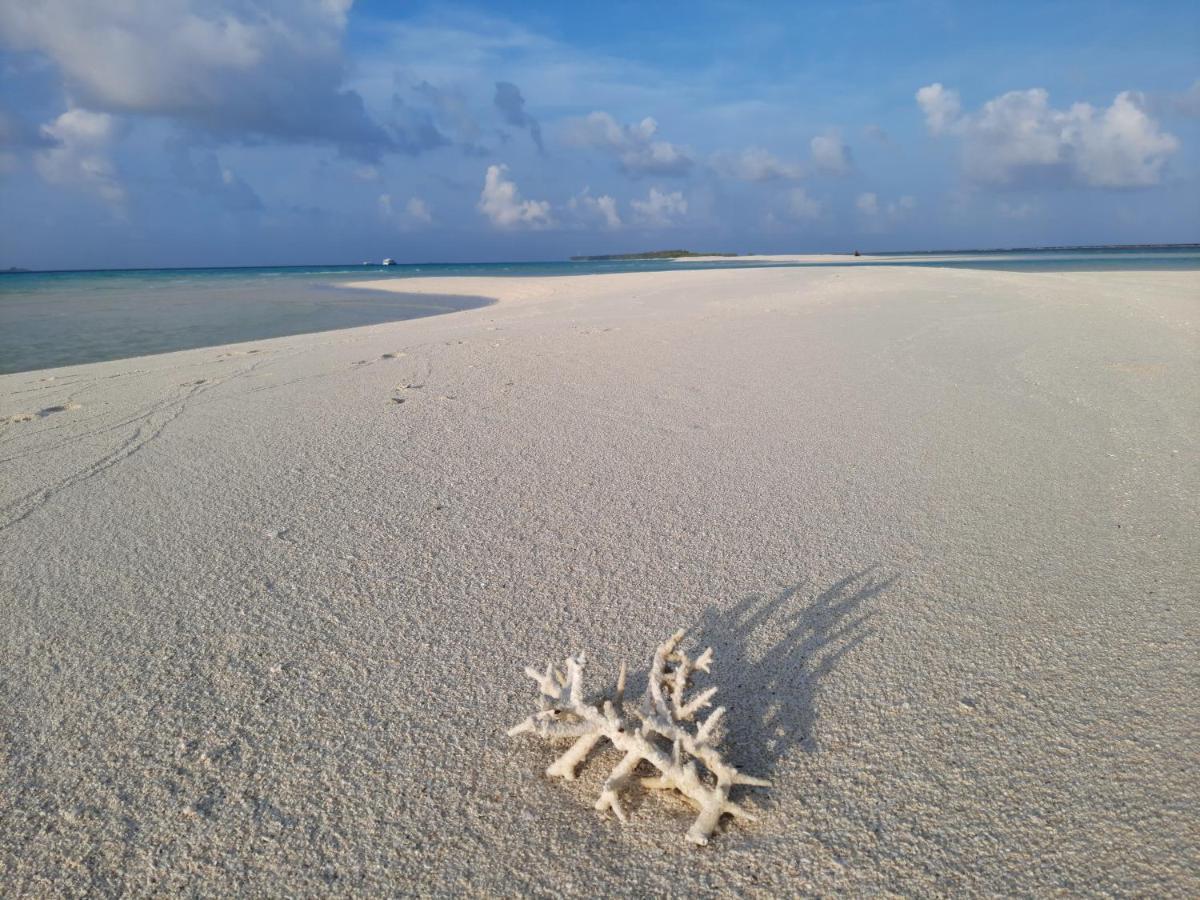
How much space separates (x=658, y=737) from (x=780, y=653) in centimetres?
54

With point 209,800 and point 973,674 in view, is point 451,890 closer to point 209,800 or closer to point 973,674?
point 209,800

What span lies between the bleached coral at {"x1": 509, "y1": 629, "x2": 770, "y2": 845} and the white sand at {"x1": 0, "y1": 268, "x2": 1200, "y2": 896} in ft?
0.19

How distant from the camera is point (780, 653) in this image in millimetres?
1985

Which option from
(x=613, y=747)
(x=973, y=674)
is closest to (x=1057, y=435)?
(x=973, y=674)

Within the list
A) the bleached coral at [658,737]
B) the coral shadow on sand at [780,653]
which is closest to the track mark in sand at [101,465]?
the bleached coral at [658,737]

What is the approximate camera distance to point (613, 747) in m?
1.64

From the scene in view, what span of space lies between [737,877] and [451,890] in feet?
1.75

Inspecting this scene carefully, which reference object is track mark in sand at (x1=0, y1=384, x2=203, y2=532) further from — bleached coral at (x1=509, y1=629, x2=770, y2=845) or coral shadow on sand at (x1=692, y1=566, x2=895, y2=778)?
coral shadow on sand at (x1=692, y1=566, x2=895, y2=778)

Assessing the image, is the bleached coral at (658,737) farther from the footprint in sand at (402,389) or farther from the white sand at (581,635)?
the footprint in sand at (402,389)

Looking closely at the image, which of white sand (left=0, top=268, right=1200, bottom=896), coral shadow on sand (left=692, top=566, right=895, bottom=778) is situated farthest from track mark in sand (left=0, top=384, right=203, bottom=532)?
coral shadow on sand (left=692, top=566, right=895, bottom=778)

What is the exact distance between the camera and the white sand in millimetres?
1383

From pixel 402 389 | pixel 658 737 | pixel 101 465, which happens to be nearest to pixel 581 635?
pixel 658 737

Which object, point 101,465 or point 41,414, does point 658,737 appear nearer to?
point 101,465

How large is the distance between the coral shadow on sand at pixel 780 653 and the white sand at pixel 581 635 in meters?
0.01
